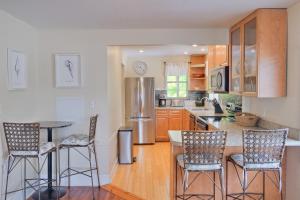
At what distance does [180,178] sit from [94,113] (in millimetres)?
1774

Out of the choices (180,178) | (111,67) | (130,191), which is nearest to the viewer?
(180,178)

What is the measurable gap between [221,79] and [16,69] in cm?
278

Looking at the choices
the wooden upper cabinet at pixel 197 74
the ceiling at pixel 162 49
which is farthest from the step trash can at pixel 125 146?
the wooden upper cabinet at pixel 197 74

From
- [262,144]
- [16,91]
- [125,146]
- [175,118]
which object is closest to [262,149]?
[262,144]

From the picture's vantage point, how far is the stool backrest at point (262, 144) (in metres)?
2.67

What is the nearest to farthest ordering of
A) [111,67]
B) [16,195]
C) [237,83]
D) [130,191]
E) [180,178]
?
[180,178] < [16,195] < [237,83] < [130,191] < [111,67]

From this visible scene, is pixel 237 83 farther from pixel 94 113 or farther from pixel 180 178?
pixel 94 113

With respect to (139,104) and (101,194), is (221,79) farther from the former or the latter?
(139,104)

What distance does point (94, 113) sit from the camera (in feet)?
14.4

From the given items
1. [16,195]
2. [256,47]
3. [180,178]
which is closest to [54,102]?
[16,195]

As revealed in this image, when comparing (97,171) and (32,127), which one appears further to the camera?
(97,171)

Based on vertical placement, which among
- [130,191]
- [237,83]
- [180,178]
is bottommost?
[130,191]

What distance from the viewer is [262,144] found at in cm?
268

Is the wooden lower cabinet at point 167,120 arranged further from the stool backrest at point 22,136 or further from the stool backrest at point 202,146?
the stool backrest at point 202,146
